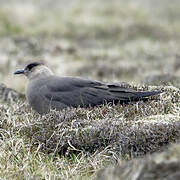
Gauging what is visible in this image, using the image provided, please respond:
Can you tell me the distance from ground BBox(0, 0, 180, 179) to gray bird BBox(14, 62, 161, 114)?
151 mm

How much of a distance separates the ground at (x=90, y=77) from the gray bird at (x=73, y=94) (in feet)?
0.50

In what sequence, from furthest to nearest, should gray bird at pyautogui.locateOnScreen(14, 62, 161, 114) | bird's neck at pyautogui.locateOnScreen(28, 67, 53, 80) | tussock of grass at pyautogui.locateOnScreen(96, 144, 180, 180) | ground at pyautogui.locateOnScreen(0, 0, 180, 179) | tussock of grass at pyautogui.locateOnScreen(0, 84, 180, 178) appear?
bird's neck at pyautogui.locateOnScreen(28, 67, 53, 80), gray bird at pyautogui.locateOnScreen(14, 62, 161, 114), ground at pyautogui.locateOnScreen(0, 0, 180, 179), tussock of grass at pyautogui.locateOnScreen(0, 84, 180, 178), tussock of grass at pyautogui.locateOnScreen(96, 144, 180, 180)

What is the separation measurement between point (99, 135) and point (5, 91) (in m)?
2.60

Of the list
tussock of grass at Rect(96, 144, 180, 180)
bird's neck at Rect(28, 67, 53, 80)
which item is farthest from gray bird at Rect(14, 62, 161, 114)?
tussock of grass at Rect(96, 144, 180, 180)

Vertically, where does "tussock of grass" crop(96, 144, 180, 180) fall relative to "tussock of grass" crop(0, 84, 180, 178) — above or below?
above

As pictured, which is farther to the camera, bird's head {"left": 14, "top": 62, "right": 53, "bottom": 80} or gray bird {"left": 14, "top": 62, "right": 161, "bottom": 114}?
bird's head {"left": 14, "top": 62, "right": 53, "bottom": 80}

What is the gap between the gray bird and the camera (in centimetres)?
486

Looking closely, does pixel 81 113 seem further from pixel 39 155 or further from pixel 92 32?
pixel 92 32

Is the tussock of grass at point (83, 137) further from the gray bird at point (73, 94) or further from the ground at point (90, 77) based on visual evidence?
the gray bird at point (73, 94)

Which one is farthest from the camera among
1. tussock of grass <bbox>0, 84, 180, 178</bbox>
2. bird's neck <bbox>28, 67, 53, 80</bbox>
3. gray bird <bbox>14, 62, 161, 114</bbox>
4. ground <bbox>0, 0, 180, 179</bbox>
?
bird's neck <bbox>28, 67, 53, 80</bbox>

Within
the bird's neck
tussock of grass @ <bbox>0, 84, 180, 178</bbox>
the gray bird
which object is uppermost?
the bird's neck

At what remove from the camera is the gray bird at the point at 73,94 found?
4.86m

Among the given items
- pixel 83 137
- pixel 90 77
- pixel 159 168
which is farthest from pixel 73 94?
pixel 90 77

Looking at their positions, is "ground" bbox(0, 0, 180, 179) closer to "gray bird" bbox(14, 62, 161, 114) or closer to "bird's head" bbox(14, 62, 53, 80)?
"gray bird" bbox(14, 62, 161, 114)
